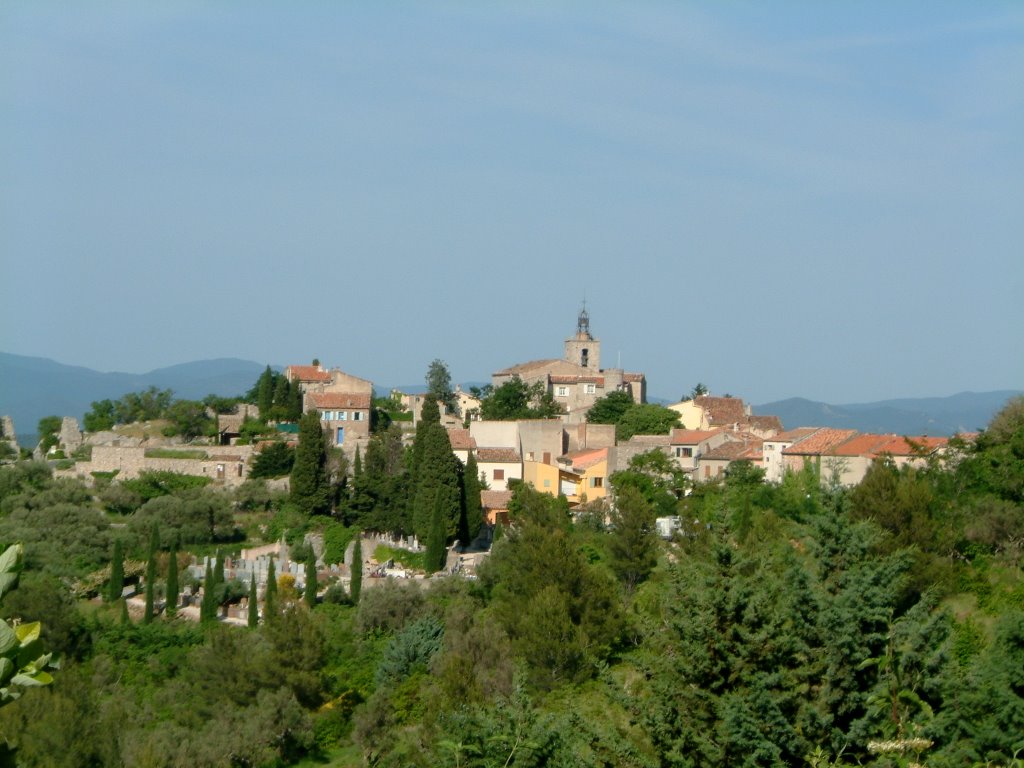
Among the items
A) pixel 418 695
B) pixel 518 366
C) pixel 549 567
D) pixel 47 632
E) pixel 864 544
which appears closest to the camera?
pixel 864 544

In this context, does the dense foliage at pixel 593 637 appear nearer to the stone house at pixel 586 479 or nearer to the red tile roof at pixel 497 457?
the stone house at pixel 586 479

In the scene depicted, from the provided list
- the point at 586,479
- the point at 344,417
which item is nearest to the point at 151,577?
the point at 344,417

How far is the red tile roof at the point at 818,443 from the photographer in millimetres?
34406

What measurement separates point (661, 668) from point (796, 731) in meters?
1.30

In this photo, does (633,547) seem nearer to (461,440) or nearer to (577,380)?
(461,440)

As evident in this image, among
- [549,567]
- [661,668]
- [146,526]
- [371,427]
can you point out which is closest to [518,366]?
[371,427]

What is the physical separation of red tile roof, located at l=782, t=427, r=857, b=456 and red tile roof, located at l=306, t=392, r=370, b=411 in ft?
42.9

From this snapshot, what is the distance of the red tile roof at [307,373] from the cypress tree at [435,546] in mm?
13643

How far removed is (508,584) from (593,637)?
3929mm

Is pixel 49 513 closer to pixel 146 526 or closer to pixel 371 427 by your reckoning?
pixel 146 526

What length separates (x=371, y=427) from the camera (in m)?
41.3

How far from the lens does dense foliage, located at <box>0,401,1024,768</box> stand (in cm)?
1144

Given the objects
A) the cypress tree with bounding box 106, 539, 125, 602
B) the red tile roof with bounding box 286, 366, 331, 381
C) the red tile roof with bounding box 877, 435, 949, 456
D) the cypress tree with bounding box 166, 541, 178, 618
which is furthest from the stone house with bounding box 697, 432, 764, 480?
the cypress tree with bounding box 106, 539, 125, 602

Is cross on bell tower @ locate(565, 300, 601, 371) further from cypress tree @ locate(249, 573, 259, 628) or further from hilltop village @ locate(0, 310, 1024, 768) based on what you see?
cypress tree @ locate(249, 573, 259, 628)
